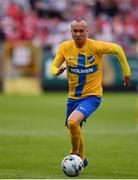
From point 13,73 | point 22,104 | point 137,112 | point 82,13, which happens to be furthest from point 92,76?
point 82,13

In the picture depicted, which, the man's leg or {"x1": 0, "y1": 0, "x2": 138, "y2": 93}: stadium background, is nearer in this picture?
the man's leg

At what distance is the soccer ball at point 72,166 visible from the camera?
10.8 m

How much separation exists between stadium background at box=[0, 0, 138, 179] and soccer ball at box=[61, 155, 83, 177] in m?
3.44

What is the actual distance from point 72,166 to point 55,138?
19.5 ft

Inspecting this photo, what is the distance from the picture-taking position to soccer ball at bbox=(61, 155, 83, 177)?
1077 centimetres

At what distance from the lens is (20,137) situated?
1664 centimetres

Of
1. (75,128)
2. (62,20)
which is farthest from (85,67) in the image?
(62,20)

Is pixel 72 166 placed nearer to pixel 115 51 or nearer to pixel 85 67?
pixel 85 67

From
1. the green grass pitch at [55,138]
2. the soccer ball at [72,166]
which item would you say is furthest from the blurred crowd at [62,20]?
the soccer ball at [72,166]

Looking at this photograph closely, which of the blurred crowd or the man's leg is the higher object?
the man's leg

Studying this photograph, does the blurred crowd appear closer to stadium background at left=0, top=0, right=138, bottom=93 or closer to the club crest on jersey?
stadium background at left=0, top=0, right=138, bottom=93

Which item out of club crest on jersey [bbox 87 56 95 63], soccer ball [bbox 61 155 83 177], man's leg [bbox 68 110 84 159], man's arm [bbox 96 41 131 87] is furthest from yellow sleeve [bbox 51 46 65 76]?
soccer ball [bbox 61 155 83 177]

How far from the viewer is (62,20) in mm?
31469

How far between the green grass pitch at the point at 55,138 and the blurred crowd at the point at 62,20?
340 cm
